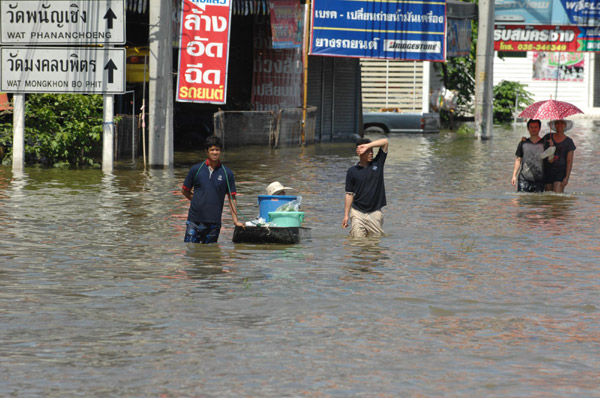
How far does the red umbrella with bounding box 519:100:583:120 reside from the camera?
19.3 metres

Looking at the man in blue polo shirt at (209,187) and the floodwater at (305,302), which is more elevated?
the man in blue polo shirt at (209,187)

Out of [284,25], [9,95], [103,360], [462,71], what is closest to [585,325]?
[103,360]

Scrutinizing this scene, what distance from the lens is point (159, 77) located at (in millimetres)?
25156

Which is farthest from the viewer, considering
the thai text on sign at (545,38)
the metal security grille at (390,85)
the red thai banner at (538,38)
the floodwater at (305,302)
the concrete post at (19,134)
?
the red thai banner at (538,38)

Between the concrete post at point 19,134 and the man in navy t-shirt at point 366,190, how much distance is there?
39.1ft

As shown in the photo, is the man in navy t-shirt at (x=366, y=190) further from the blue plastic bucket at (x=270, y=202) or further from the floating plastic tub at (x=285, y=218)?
the blue plastic bucket at (x=270, y=202)

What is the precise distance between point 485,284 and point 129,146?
56.5 ft

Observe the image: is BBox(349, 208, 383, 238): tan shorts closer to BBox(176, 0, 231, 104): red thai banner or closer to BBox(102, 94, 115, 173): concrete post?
BBox(102, 94, 115, 173): concrete post

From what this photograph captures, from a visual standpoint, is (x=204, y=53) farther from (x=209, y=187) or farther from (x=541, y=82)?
(x=541, y=82)

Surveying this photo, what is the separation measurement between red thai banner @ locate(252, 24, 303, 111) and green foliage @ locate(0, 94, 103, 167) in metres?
10.1

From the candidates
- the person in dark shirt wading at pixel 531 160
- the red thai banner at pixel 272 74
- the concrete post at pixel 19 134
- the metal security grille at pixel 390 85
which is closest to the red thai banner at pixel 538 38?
the metal security grille at pixel 390 85

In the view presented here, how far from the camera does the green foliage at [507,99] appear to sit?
180 feet

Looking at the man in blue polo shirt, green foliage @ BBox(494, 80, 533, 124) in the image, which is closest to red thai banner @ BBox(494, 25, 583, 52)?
green foliage @ BBox(494, 80, 533, 124)

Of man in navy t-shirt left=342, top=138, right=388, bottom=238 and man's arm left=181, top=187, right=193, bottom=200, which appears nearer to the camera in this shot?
man's arm left=181, top=187, right=193, bottom=200
